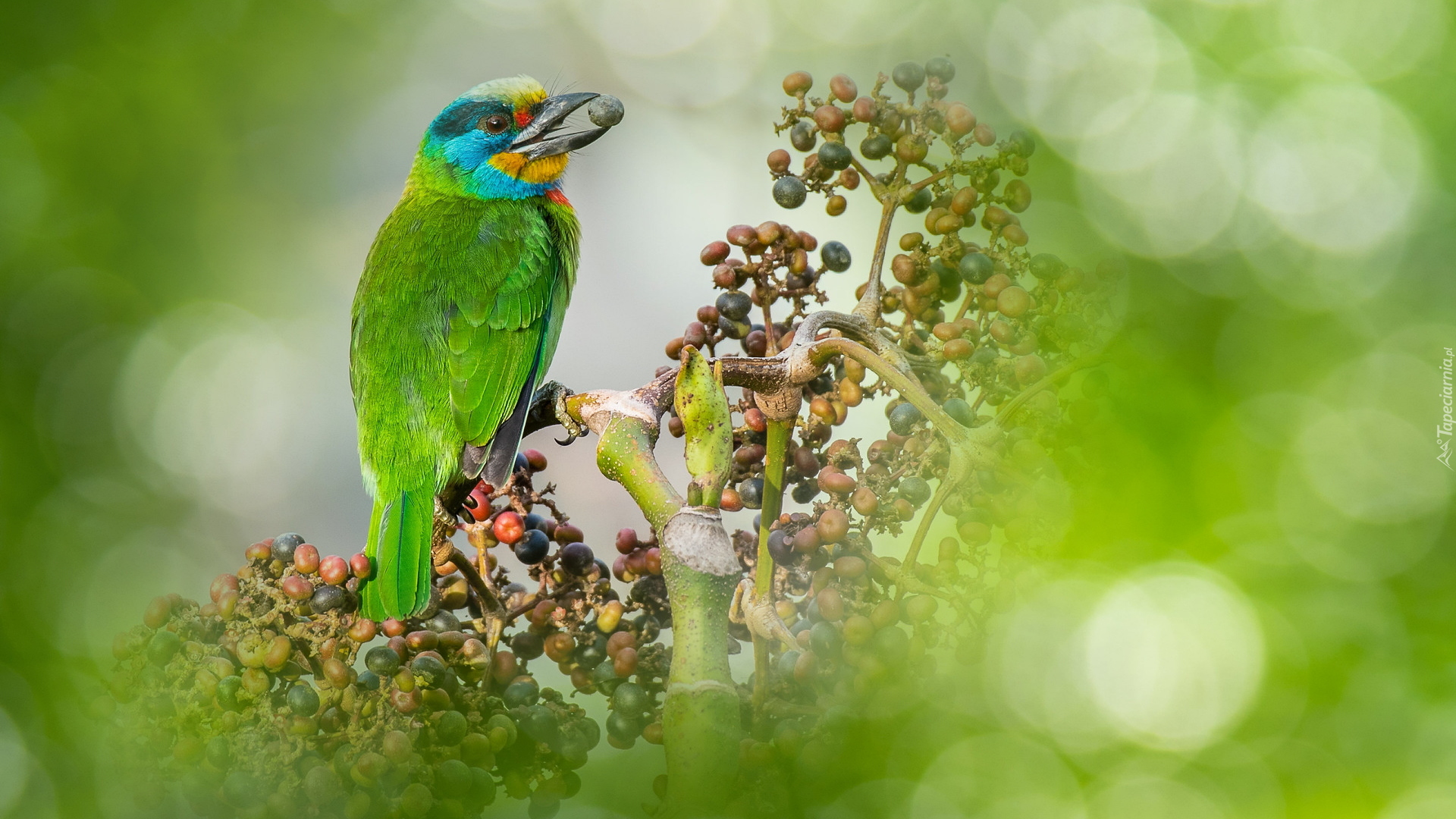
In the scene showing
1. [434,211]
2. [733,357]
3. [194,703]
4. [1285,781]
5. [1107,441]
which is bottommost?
[1285,781]

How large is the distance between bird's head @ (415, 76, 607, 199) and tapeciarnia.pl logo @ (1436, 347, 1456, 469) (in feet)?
5.72

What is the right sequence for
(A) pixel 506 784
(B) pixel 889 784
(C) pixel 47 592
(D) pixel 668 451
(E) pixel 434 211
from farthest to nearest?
(D) pixel 668 451 → (E) pixel 434 211 → (C) pixel 47 592 → (A) pixel 506 784 → (B) pixel 889 784

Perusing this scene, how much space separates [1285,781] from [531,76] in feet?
6.82

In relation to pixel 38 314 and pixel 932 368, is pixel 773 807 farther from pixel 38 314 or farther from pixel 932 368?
pixel 38 314

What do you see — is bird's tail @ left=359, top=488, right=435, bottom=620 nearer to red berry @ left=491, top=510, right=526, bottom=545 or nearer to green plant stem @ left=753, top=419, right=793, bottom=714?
red berry @ left=491, top=510, right=526, bottom=545

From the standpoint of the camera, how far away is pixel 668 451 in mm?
2484

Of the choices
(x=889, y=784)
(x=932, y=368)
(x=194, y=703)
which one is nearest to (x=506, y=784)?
(x=194, y=703)

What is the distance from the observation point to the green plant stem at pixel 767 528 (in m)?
0.90

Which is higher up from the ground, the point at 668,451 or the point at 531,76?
the point at 531,76

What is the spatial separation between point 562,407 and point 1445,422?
892 millimetres

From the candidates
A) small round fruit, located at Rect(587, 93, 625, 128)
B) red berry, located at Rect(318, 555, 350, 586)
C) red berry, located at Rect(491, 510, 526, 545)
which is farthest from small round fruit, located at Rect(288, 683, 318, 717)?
small round fruit, located at Rect(587, 93, 625, 128)

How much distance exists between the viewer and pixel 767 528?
946mm

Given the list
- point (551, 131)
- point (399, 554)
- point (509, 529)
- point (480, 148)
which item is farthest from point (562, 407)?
point (480, 148)

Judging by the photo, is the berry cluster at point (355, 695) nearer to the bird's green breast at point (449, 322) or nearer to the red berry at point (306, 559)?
the red berry at point (306, 559)
